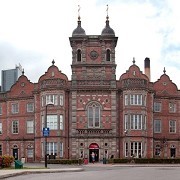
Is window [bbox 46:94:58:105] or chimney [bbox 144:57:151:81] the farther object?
chimney [bbox 144:57:151:81]

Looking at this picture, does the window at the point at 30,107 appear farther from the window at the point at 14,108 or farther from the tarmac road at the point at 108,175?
the tarmac road at the point at 108,175

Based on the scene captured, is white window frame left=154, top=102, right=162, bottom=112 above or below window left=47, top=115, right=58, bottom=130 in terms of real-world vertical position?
above

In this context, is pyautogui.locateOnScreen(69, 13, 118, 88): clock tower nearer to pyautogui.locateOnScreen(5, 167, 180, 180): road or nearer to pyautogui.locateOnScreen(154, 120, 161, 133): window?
pyautogui.locateOnScreen(154, 120, 161, 133): window

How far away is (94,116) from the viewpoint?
74.7m

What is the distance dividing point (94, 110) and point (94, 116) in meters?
0.82

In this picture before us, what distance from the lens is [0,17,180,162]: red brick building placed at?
242ft

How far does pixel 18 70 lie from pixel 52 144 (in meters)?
51.9

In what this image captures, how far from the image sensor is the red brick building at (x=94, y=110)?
73.9 m

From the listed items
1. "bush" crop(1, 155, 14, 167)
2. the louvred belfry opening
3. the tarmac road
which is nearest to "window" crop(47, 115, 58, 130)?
the louvred belfry opening

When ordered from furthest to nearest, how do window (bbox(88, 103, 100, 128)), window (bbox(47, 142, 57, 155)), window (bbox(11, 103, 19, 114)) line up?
window (bbox(11, 103, 19, 114)) → window (bbox(88, 103, 100, 128)) → window (bbox(47, 142, 57, 155))

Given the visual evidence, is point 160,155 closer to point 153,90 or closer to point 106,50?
point 153,90

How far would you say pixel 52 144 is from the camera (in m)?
73.9

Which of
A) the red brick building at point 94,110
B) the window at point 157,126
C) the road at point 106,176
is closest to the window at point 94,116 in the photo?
the red brick building at point 94,110

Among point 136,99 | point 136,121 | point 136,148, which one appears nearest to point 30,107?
point 136,99
